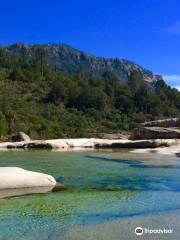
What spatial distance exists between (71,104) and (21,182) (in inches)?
3404

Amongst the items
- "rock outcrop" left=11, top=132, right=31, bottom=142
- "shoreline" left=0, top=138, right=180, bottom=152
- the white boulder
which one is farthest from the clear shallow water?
"rock outcrop" left=11, top=132, right=31, bottom=142

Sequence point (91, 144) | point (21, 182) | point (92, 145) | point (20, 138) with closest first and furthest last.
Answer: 1. point (21, 182)
2. point (92, 145)
3. point (91, 144)
4. point (20, 138)

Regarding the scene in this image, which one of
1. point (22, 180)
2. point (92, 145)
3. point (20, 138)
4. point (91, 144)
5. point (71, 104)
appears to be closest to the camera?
point (22, 180)

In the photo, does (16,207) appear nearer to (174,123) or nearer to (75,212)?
(75,212)

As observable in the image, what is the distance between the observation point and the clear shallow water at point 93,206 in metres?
13.0

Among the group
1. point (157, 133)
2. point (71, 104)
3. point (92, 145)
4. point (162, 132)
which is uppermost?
point (71, 104)

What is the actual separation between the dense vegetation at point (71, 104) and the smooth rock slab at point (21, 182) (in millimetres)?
53771

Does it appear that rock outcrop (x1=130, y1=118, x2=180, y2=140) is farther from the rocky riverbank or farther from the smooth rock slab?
the smooth rock slab

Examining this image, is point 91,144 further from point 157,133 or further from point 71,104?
point 71,104

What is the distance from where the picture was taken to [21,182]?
64.7ft

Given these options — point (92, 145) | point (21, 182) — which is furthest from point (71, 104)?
point (21, 182)

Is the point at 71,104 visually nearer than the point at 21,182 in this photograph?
No

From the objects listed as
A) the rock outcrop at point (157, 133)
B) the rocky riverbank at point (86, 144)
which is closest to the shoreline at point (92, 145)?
the rocky riverbank at point (86, 144)

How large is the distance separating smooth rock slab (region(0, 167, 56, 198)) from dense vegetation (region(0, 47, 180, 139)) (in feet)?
176
